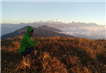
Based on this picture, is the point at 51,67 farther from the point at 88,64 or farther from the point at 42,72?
the point at 88,64

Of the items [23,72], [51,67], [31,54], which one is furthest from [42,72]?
[31,54]

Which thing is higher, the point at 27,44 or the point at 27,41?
the point at 27,41

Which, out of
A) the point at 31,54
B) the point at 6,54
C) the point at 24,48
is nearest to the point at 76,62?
the point at 31,54

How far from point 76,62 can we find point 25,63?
2710mm

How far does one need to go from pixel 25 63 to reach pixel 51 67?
1196mm

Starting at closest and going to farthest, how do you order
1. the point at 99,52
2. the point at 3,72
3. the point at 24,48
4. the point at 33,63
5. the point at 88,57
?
the point at 3,72
the point at 33,63
the point at 24,48
the point at 88,57
the point at 99,52

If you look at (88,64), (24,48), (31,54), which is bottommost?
(88,64)

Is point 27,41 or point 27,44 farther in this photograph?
point 27,44

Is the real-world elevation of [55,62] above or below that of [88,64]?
above

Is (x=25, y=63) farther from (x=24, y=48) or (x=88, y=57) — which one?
(x=88, y=57)

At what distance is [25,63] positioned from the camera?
371cm

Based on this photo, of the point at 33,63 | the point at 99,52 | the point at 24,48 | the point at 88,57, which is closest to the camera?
the point at 33,63

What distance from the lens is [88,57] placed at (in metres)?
5.30

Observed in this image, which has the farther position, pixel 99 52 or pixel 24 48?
pixel 99 52
